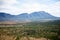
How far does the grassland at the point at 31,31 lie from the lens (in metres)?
2.46

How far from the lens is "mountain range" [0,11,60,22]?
2561 millimetres

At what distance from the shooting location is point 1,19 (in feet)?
8.40

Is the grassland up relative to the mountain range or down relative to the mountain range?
down

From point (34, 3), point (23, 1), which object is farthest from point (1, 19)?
point (34, 3)

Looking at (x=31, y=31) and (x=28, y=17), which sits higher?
(x=28, y=17)

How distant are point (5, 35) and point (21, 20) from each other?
52 cm

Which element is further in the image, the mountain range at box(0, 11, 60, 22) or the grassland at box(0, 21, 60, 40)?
the mountain range at box(0, 11, 60, 22)

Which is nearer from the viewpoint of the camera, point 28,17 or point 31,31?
point 31,31

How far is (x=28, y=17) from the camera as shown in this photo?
8.59ft

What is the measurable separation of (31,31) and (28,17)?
364mm

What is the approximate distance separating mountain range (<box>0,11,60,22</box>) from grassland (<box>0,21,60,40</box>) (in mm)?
119

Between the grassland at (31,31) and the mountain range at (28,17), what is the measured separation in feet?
0.39

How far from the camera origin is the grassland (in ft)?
8.07

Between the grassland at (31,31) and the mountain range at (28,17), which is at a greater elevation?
the mountain range at (28,17)
